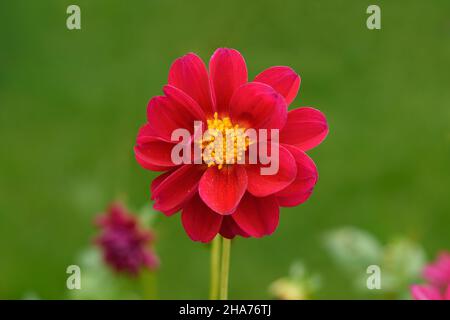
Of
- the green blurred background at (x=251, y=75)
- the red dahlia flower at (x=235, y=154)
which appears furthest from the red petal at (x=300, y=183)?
the green blurred background at (x=251, y=75)

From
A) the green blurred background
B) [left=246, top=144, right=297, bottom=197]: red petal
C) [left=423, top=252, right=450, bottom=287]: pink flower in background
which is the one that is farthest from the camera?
the green blurred background

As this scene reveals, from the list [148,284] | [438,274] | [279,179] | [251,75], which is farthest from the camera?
[251,75]

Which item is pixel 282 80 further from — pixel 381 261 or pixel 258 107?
pixel 381 261

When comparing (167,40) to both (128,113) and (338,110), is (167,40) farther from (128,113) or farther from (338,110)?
(338,110)

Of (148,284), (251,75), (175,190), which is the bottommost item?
(148,284)

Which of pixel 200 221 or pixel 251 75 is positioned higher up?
pixel 251 75

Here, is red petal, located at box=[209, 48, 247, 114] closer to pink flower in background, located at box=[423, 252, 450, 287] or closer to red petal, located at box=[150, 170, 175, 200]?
red petal, located at box=[150, 170, 175, 200]

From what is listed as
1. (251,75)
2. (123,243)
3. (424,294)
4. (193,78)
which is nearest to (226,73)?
(193,78)

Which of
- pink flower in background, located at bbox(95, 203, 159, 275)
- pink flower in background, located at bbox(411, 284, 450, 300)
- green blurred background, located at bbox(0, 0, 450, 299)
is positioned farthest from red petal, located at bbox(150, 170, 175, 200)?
green blurred background, located at bbox(0, 0, 450, 299)
